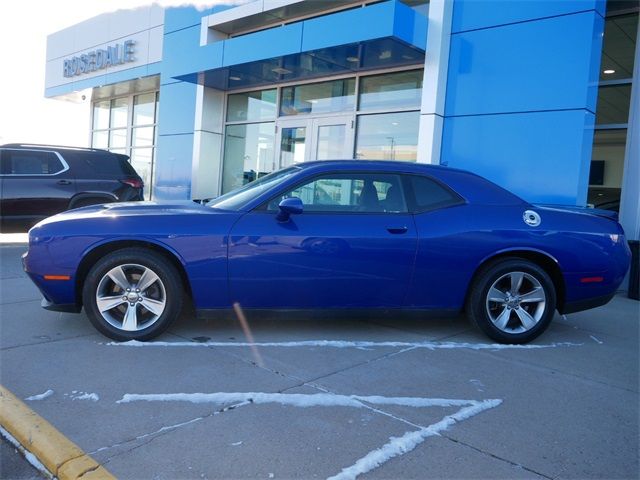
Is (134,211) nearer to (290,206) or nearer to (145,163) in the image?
(290,206)

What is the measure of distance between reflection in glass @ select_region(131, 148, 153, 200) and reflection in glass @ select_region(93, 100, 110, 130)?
9.24 feet

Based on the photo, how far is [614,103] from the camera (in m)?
11.0

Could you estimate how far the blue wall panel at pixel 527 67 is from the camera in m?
8.24

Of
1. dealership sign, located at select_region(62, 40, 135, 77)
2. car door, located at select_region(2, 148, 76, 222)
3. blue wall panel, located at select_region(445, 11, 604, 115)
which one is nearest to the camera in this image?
blue wall panel, located at select_region(445, 11, 604, 115)

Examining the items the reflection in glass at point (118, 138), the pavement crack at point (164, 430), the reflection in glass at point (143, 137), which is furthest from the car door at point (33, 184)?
the reflection in glass at point (118, 138)

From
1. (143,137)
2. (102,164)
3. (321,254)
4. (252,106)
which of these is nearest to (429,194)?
(321,254)

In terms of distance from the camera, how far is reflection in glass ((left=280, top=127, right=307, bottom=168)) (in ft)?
40.7

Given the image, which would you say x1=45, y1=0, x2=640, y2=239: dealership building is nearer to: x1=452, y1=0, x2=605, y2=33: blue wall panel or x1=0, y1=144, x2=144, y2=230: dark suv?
x1=452, y1=0, x2=605, y2=33: blue wall panel

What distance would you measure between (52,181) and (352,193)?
6.34 meters

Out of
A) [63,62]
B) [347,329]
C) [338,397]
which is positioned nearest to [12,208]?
[347,329]

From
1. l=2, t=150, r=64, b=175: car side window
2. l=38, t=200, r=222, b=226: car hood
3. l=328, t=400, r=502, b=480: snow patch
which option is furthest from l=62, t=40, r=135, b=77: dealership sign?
l=328, t=400, r=502, b=480: snow patch

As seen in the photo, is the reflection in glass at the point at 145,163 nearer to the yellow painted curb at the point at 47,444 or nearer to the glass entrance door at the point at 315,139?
the glass entrance door at the point at 315,139

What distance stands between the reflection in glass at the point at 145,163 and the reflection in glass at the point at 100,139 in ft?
7.66

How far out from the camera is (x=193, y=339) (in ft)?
15.4
